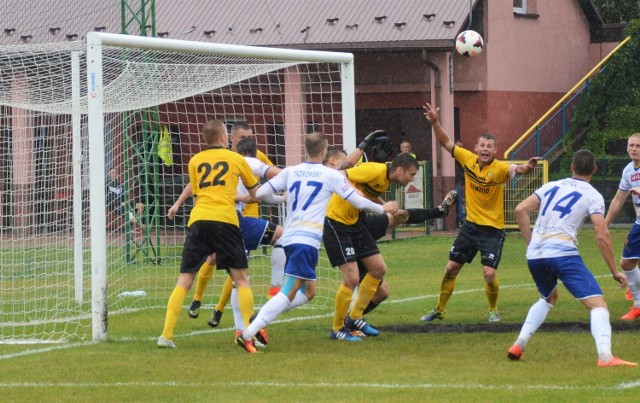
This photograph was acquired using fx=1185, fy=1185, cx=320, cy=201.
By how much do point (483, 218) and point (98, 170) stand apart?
4.17 meters

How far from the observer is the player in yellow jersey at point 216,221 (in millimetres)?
10711

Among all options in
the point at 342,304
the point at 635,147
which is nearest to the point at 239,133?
the point at 342,304

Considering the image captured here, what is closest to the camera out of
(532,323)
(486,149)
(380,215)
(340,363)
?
(532,323)

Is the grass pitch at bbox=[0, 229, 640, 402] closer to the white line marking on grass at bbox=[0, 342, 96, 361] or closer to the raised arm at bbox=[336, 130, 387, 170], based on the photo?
the white line marking on grass at bbox=[0, 342, 96, 361]

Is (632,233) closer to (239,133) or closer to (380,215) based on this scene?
(380,215)

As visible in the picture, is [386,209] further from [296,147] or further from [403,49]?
[403,49]

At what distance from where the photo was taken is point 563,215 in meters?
9.70

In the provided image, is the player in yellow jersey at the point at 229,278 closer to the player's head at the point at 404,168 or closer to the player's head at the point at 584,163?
the player's head at the point at 404,168

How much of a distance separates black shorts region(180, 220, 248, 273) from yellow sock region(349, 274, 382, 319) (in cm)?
138

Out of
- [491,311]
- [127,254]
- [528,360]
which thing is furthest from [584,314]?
[127,254]

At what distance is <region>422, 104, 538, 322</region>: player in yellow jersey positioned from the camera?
12594 millimetres

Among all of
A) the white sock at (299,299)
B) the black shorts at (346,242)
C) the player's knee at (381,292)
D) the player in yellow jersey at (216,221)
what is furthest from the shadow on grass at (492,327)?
the player in yellow jersey at (216,221)

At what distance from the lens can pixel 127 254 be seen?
678 inches

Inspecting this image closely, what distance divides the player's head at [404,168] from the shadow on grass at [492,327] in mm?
1672
